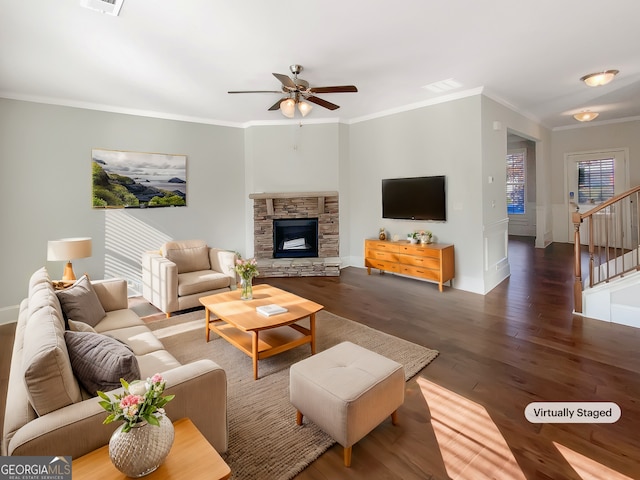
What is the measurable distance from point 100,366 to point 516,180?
1146cm

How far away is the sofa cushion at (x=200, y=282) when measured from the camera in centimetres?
430

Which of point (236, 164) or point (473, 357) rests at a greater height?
point (236, 164)

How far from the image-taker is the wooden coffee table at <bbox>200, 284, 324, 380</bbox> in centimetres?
285

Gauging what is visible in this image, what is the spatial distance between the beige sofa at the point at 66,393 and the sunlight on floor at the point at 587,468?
1915mm

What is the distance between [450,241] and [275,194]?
3225mm

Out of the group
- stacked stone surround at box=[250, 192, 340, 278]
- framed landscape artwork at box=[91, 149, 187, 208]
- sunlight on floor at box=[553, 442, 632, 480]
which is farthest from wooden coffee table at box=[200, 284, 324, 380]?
framed landscape artwork at box=[91, 149, 187, 208]

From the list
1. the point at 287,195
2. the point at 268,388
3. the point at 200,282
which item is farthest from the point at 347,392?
the point at 287,195

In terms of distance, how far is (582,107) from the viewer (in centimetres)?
621

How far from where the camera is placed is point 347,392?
1865mm

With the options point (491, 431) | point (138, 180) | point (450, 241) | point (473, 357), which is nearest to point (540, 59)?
point (450, 241)

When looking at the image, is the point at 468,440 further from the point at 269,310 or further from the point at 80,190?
the point at 80,190

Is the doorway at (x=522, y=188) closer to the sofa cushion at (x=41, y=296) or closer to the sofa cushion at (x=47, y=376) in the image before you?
the sofa cushion at (x=41, y=296)

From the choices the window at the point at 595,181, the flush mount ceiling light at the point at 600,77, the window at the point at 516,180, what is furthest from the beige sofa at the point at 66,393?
the window at the point at 516,180

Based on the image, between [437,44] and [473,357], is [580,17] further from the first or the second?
[473,357]
